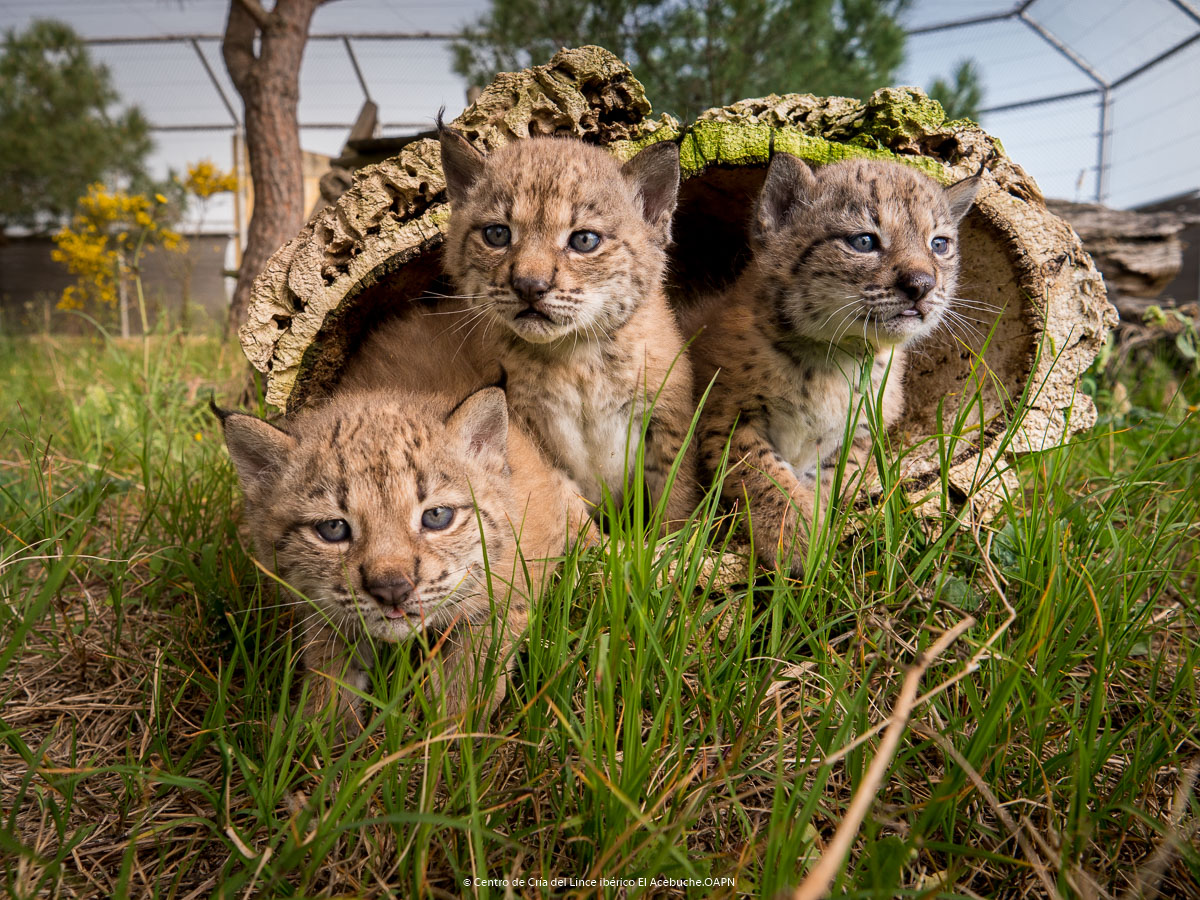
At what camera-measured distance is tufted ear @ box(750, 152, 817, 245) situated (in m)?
3.18

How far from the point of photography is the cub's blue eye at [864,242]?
3.06 m

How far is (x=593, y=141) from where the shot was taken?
383cm

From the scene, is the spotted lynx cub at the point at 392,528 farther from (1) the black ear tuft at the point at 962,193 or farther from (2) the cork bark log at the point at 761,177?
(1) the black ear tuft at the point at 962,193

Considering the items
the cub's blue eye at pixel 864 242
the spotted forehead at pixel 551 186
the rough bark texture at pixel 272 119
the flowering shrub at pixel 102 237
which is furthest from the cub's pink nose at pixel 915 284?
the flowering shrub at pixel 102 237

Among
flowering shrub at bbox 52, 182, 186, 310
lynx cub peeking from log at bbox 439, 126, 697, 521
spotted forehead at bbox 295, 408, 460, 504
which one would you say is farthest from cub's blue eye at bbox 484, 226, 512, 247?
flowering shrub at bbox 52, 182, 186, 310

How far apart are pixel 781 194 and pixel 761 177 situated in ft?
2.64

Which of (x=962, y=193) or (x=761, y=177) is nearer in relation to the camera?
(x=962, y=193)

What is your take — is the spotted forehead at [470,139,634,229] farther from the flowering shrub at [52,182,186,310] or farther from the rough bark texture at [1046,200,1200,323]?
the flowering shrub at [52,182,186,310]

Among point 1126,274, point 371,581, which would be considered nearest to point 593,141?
point 371,581

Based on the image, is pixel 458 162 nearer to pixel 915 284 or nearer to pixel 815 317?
pixel 815 317

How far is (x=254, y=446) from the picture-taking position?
2.50m

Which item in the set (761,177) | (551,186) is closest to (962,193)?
(761,177)

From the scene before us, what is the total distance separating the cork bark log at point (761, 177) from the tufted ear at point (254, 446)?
0.91 m

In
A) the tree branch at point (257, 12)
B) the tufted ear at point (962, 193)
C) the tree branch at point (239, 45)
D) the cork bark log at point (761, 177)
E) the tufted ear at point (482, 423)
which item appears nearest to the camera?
the tufted ear at point (482, 423)
